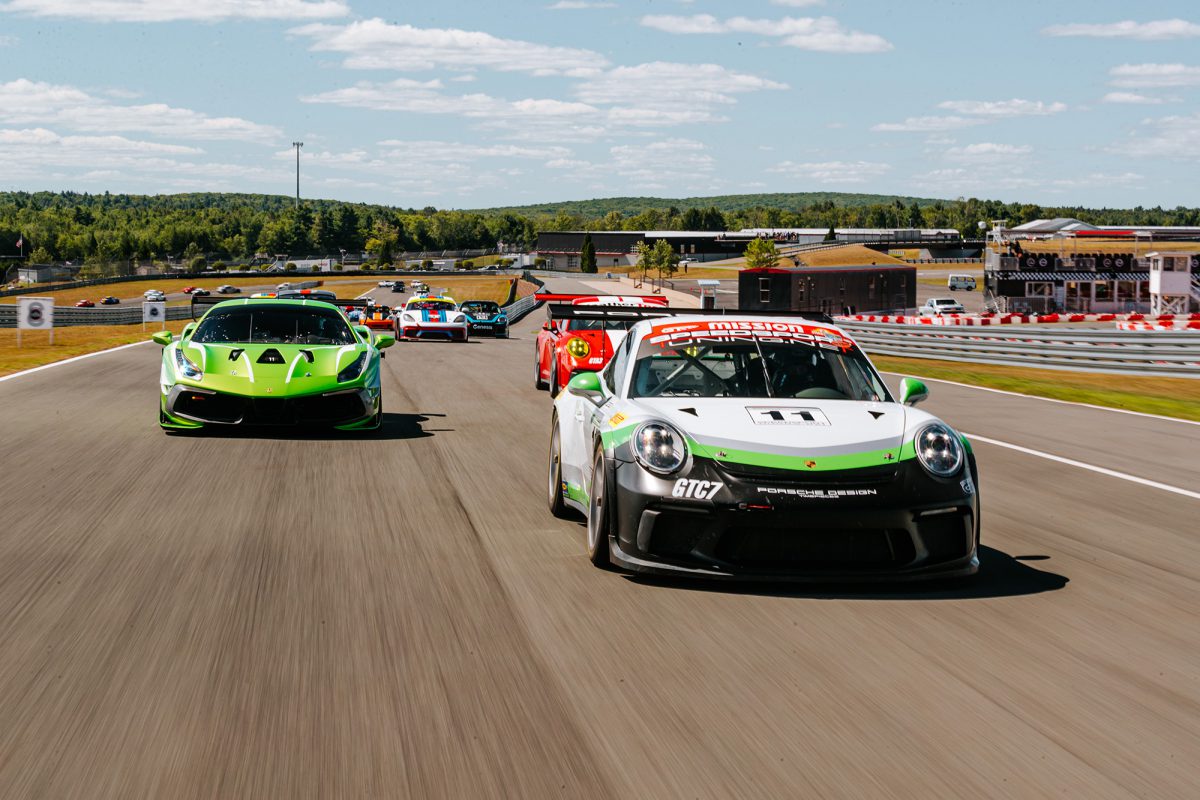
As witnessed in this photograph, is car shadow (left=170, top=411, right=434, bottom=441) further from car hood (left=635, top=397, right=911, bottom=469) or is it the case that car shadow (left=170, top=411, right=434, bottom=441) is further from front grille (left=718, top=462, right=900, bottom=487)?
front grille (left=718, top=462, right=900, bottom=487)

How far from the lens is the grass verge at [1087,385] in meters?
19.2

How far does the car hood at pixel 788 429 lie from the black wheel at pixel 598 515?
38 centimetres

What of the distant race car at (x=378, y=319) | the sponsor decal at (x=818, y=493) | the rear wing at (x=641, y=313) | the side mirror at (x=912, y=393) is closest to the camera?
the sponsor decal at (x=818, y=493)

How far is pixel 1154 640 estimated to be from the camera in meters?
5.49

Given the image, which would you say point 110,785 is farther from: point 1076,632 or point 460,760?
point 1076,632

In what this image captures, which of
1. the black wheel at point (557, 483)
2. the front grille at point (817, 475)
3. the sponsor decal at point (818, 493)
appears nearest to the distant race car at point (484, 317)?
the black wheel at point (557, 483)

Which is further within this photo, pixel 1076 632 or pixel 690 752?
pixel 1076 632

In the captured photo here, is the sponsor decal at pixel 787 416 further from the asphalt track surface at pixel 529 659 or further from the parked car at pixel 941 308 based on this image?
the parked car at pixel 941 308

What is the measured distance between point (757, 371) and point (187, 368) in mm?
6881

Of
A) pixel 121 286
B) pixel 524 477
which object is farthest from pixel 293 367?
pixel 121 286

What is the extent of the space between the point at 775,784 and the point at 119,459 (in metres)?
8.61

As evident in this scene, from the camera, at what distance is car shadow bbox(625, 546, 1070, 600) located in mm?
6223

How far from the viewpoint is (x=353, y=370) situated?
1268 centimetres

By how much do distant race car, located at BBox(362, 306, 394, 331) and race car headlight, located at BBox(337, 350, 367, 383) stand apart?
965 inches
